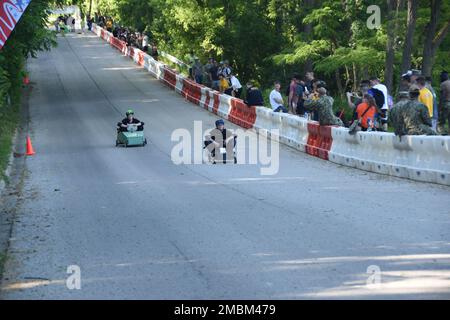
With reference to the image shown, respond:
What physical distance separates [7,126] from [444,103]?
14308 mm

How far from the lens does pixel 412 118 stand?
16.2 meters

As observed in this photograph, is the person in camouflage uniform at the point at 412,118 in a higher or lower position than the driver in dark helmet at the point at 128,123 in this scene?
higher

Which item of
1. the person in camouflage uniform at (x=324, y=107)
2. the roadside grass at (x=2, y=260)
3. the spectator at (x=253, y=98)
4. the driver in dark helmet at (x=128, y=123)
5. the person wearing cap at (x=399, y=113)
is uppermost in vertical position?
the person wearing cap at (x=399, y=113)

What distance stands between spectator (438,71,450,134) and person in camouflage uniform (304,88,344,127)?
242 centimetres

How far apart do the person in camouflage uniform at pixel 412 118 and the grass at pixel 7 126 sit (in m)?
8.04

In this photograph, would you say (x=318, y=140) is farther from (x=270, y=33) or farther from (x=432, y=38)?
(x=270, y=33)

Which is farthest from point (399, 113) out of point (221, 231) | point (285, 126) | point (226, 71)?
point (226, 71)

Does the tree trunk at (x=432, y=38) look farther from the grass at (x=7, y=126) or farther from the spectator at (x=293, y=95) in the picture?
the grass at (x=7, y=126)

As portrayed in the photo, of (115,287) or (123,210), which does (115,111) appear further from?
(115,287)

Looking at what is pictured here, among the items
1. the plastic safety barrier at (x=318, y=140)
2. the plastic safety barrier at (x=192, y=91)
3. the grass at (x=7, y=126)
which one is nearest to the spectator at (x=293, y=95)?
the plastic safety barrier at (x=318, y=140)

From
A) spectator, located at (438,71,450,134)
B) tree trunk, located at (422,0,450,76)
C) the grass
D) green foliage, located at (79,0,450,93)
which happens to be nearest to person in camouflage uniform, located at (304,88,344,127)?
spectator, located at (438,71,450,134)

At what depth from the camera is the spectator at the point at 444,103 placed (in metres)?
19.0

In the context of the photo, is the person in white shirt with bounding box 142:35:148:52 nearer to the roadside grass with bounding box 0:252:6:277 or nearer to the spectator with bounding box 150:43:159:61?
the spectator with bounding box 150:43:159:61

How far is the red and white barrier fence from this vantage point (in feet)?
50.5
